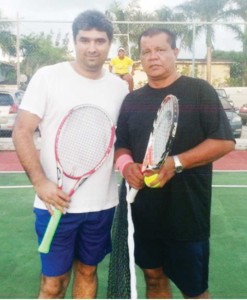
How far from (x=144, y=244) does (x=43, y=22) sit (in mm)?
8909

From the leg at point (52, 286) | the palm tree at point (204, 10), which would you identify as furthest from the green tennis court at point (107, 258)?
the palm tree at point (204, 10)

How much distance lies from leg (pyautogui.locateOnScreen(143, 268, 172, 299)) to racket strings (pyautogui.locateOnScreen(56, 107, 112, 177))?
83cm

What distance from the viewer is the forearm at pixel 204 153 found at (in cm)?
259

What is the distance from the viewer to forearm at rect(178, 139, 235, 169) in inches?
102

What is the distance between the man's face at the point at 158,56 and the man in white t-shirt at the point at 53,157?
8.9 inches

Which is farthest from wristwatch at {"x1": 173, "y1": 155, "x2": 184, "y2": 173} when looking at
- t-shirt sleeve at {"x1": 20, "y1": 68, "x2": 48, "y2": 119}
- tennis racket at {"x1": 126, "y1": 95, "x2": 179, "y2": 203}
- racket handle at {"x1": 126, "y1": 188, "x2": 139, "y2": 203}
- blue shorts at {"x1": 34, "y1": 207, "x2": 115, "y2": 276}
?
t-shirt sleeve at {"x1": 20, "y1": 68, "x2": 48, "y2": 119}

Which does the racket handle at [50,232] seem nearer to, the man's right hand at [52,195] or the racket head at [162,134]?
the man's right hand at [52,195]

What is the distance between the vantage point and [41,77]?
266cm

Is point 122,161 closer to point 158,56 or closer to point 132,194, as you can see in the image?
point 132,194

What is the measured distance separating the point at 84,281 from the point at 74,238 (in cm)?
35

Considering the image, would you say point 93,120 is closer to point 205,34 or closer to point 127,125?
point 127,125

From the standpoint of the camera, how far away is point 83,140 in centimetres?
276

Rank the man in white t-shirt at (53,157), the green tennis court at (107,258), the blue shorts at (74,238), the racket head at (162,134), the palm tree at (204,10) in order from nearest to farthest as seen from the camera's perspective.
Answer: the racket head at (162,134)
the man in white t-shirt at (53,157)
the blue shorts at (74,238)
the green tennis court at (107,258)
the palm tree at (204,10)

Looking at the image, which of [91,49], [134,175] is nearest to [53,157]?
[134,175]
